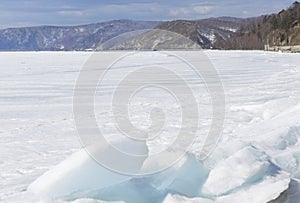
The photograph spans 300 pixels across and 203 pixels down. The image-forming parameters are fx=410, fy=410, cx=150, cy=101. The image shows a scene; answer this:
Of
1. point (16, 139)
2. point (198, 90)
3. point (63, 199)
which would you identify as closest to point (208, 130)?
point (16, 139)

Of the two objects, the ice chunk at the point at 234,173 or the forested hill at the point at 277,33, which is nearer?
the ice chunk at the point at 234,173

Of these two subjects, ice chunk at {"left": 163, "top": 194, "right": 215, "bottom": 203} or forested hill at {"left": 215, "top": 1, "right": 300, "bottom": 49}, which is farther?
forested hill at {"left": 215, "top": 1, "right": 300, "bottom": 49}

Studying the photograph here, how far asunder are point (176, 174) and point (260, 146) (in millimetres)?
1365

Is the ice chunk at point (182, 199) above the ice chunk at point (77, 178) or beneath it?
beneath

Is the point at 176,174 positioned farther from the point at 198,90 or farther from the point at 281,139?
the point at 198,90

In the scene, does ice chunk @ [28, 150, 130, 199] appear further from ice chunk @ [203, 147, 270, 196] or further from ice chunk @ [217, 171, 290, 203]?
ice chunk @ [217, 171, 290, 203]

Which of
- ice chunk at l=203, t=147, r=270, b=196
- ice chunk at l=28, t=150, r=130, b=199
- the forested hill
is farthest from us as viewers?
the forested hill

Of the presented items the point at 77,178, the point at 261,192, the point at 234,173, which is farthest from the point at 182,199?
the point at 77,178

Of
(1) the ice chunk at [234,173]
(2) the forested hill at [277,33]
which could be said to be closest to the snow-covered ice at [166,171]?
(1) the ice chunk at [234,173]

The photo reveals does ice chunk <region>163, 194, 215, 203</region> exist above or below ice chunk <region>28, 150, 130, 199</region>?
below

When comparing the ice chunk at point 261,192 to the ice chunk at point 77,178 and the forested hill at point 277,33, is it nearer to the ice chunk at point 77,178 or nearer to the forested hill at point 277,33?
the ice chunk at point 77,178

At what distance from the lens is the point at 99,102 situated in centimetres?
1081

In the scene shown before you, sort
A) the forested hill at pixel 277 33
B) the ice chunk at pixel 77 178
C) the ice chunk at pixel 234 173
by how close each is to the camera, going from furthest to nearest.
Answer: the forested hill at pixel 277 33 → the ice chunk at pixel 234 173 → the ice chunk at pixel 77 178

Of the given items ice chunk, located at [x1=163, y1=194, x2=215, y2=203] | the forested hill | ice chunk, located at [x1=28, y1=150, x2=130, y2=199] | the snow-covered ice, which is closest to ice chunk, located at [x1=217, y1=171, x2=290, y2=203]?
the snow-covered ice
